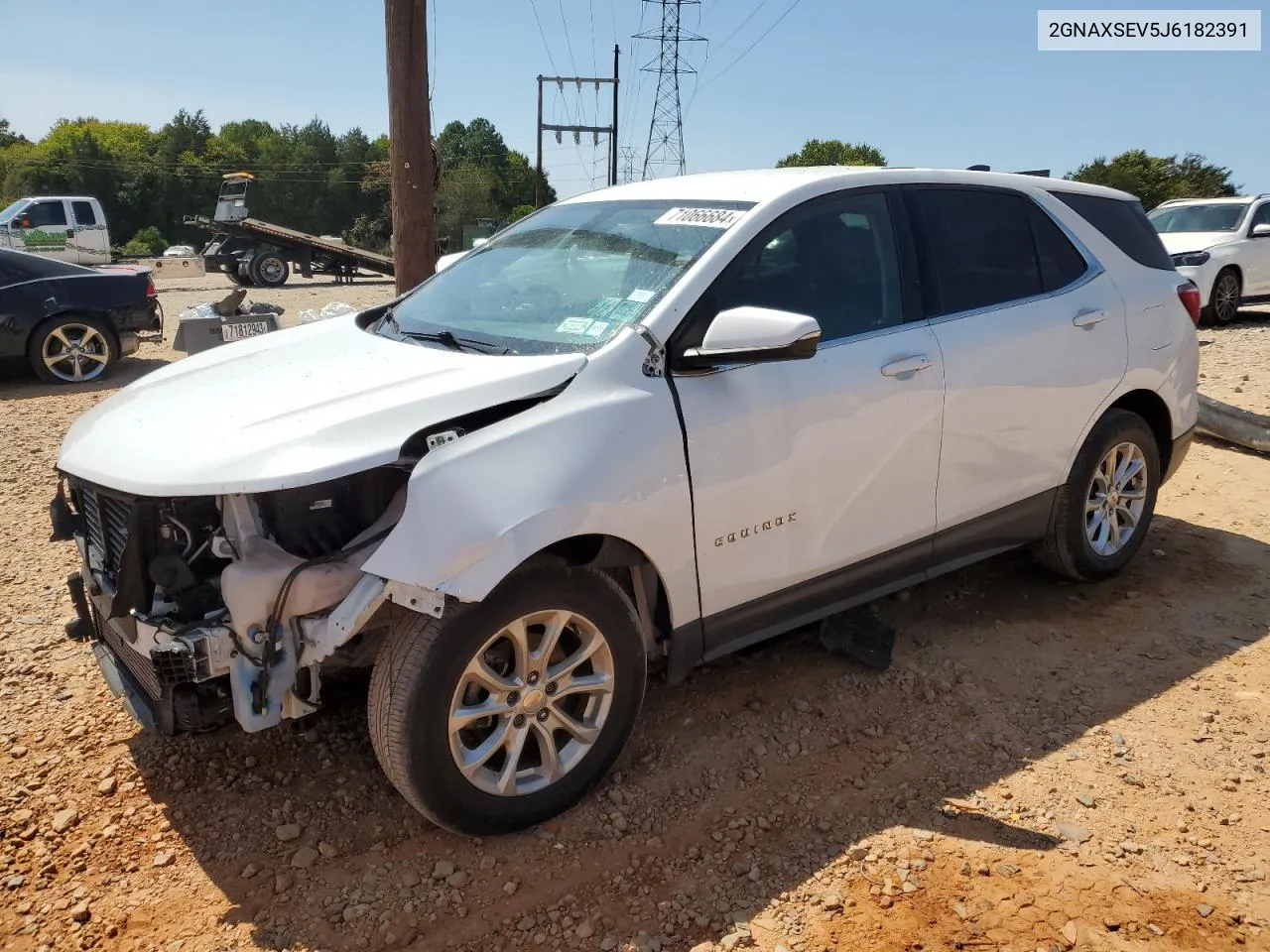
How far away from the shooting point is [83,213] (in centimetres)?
2303

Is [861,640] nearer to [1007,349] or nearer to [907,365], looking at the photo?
[907,365]

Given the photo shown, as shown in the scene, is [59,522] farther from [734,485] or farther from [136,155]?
[136,155]

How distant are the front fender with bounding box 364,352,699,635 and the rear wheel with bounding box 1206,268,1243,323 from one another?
13.6m

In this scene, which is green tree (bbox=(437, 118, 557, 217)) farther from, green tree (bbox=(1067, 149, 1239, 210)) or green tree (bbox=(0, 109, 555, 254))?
green tree (bbox=(1067, 149, 1239, 210))

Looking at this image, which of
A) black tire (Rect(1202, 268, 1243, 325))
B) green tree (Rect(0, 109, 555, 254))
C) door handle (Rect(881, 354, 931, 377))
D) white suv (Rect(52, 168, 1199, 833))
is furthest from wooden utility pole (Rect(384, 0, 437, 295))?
green tree (Rect(0, 109, 555, 254))

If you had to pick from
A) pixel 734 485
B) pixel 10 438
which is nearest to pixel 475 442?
pixel 734 485

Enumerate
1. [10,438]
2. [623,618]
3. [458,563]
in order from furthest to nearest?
[10,438], [623,618], [458,563]

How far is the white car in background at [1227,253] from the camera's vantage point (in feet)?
44.1

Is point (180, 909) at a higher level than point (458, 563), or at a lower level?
lower

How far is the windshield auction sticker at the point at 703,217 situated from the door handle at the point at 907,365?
0.74 metres

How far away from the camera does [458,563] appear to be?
96.1 inches

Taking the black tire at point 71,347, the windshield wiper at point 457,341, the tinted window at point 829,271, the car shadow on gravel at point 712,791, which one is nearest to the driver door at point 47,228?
the black tire at point 71,347

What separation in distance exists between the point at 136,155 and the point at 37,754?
3441 inches

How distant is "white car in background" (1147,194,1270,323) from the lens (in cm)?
1345
